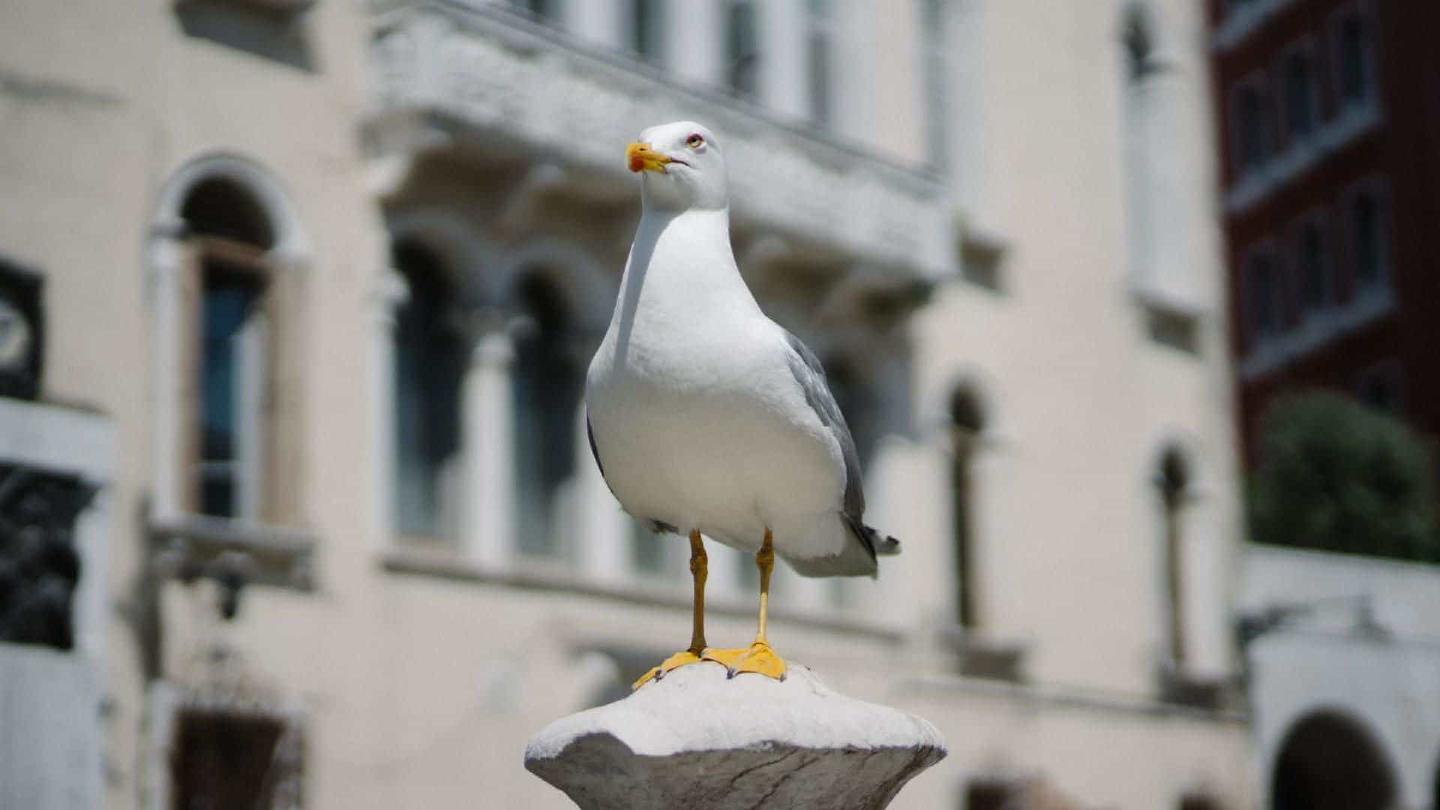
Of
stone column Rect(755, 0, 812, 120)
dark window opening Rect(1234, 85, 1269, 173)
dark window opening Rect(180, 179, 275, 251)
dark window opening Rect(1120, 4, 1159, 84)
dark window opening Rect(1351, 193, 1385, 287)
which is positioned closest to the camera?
dark window opening Rect(180, 179, 275, 251)

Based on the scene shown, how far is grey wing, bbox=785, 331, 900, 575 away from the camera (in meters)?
7.25

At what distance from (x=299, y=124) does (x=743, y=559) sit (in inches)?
214

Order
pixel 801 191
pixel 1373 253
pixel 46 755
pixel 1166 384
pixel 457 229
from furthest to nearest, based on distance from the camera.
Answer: pixel 1373 253, pixel 1166 384, pixel 801 191, pixel 457 229, pixel 46 755

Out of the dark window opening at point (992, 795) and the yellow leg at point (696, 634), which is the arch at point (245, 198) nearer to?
the dark window opening at point (992, 795)

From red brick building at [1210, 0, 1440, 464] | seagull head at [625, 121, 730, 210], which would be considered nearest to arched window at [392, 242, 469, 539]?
seagull head at [625, 121, 730, 210]

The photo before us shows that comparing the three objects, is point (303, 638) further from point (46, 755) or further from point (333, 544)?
point (46, 755)

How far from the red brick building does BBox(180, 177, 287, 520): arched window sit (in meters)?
26.2

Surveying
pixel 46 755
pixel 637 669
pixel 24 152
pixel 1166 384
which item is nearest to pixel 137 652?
pixel 46 755

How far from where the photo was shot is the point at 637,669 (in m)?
18.4

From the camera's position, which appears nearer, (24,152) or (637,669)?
(24,152)

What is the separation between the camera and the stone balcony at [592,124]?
664 inches

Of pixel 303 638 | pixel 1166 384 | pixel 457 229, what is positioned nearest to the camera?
pixel 303 638

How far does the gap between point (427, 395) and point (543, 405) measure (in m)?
1.15

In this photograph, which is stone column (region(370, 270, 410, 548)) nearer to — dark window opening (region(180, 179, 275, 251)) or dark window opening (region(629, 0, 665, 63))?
dark window opening (region(180, 179, 275, 251))
